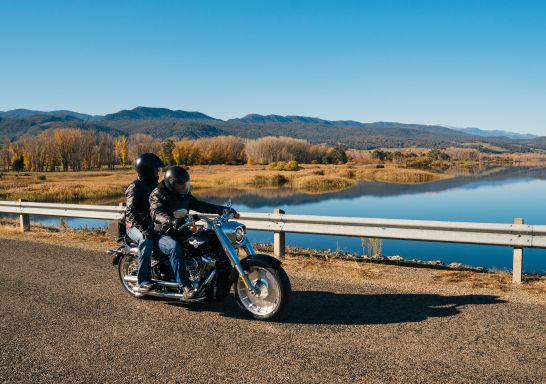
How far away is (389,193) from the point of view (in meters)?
42.4

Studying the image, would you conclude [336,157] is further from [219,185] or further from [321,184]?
[321,184]

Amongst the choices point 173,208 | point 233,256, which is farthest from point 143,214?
point 233,256

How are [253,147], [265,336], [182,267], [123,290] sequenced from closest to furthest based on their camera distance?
1. [265,336]
2. [182,267]
3. [123,290]
4. [253,147]

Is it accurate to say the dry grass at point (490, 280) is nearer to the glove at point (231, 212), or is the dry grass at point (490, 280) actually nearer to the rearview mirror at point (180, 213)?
the glove at point (231, 212)

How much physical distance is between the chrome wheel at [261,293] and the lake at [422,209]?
8746 mm

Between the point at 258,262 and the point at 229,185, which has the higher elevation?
the point at 258,262

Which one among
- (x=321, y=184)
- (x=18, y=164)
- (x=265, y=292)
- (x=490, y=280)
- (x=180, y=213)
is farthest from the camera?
(x=18, y=164)

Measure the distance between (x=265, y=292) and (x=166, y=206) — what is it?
169cm

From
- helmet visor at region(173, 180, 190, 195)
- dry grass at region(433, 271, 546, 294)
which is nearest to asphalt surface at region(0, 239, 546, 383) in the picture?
dry grass at region(433, 271, 546, 294)

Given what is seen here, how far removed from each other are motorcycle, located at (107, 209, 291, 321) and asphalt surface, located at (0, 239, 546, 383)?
26cm

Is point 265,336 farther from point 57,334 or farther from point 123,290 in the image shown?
point 123,290

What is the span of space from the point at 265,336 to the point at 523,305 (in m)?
3.50

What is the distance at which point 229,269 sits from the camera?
6.08m

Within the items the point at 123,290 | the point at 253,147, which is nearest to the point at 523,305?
the point at 123,290
